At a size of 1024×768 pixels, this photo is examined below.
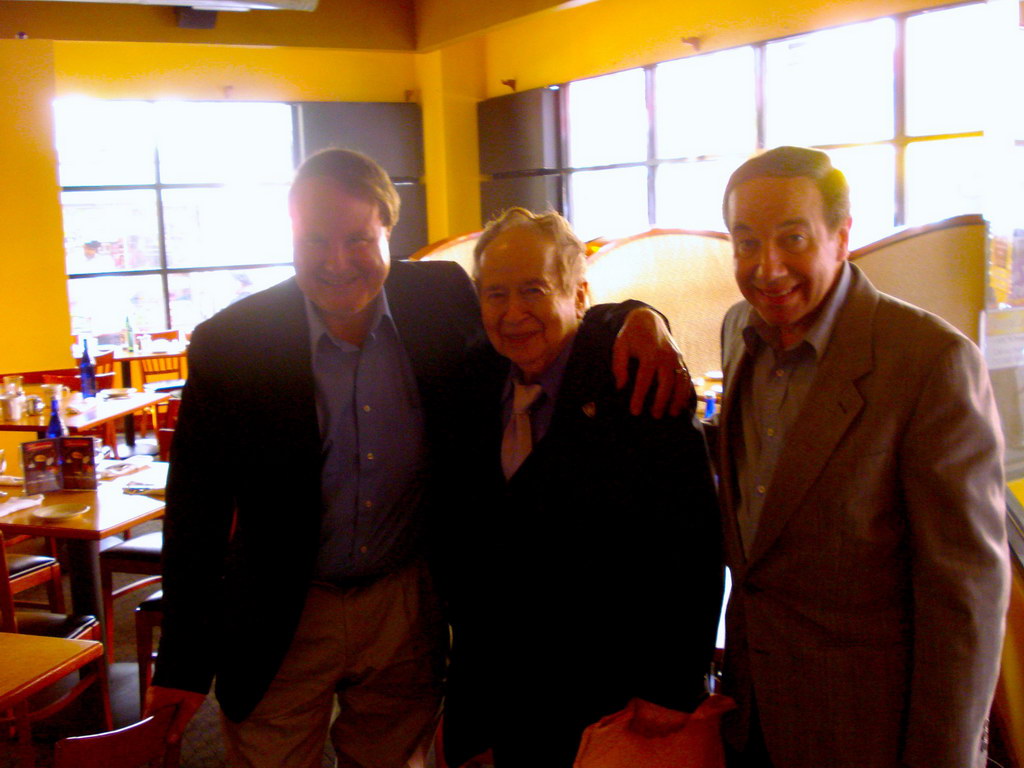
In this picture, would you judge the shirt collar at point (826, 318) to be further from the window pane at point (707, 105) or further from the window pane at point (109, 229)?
the window pane at point (109, 229)

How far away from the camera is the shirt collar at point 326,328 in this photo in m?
1.62

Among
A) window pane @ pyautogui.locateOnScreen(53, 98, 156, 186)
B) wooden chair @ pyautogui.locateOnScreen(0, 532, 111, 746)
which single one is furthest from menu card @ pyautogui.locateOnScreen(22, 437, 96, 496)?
window pane @ pyautogui.locateOnScreen(53, 98, 156, 186)

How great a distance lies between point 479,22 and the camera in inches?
208

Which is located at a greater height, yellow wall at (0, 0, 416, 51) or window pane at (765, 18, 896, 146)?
yellow wall at (0, 0, 416, 51)

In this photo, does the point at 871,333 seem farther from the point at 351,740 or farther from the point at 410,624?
the point at 351,740

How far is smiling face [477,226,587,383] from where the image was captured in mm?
1502

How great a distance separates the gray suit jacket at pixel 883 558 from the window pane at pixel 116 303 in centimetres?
827

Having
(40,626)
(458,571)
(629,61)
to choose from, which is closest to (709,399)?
(458,571)

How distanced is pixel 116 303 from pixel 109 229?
727 millimetres

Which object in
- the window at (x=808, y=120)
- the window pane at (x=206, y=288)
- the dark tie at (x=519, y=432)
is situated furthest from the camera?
the window pane at (x=206, y=288)

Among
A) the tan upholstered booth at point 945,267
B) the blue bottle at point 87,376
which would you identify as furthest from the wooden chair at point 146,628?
the blue bottle at point 87,376

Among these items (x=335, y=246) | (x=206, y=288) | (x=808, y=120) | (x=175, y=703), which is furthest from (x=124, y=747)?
(x=206, y=288)

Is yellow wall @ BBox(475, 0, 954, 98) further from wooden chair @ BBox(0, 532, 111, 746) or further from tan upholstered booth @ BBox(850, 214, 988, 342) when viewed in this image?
wooden chair @ BBox(0, 532, 111, 746)

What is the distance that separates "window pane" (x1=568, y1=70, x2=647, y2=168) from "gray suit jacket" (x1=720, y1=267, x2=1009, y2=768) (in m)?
6.49
